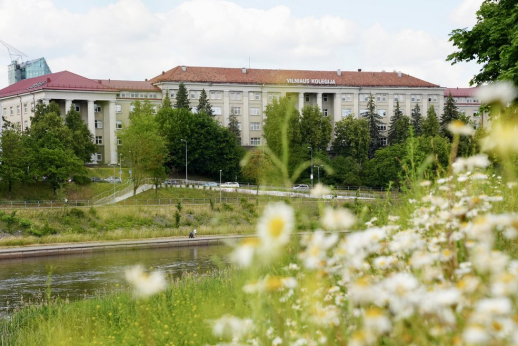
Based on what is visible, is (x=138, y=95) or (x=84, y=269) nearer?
(x=84, y=269)

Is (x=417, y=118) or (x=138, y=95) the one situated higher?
(x=138, y=95)

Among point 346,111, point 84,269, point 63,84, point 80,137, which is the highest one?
point 63,84

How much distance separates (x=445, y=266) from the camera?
3.74 m

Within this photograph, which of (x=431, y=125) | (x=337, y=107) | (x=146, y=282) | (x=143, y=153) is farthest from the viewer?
(x=337, y=107)

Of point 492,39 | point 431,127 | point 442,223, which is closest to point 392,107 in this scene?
point 431,127

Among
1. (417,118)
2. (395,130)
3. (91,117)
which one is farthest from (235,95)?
(417,118)

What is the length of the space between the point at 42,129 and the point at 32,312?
60.4 meters

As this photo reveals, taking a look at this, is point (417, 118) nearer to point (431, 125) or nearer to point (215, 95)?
point (431, 125)

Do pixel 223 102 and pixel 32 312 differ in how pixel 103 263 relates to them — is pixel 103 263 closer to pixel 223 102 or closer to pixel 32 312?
pixel 32 312

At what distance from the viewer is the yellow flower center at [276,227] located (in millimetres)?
2734

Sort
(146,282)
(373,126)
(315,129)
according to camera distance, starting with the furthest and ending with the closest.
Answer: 1. (373,126)
2. (315,129)
3. (146,282)

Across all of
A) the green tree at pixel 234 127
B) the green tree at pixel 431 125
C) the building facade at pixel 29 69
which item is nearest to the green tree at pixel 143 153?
the green tree at pixel 234 127

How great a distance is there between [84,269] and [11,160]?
32.0 meters

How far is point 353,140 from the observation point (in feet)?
302
